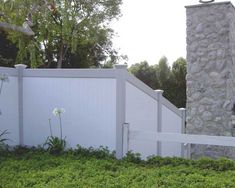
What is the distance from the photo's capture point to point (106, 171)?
16.1 feet

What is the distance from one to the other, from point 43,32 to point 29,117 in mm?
10440

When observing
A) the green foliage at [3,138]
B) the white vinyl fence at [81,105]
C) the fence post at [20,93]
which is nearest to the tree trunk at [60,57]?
the fence post at [20,93]

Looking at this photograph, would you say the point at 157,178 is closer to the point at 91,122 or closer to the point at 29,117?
the point at 91,122

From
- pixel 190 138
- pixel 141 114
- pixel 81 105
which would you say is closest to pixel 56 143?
pixel 81 105

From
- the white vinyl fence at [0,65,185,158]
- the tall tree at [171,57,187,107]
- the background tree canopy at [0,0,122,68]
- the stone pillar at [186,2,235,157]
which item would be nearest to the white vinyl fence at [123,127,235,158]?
the white vinyl fence at [0,65,185,158]

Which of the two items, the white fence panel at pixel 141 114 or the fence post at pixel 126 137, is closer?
the fence post at pixel 126 137

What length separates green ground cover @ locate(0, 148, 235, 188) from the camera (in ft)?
14.3

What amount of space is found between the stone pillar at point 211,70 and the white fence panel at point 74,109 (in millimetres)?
2906

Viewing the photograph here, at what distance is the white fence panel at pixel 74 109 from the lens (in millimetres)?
5995

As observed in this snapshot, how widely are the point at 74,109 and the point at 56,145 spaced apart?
638mm

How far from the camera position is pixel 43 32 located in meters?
16.6

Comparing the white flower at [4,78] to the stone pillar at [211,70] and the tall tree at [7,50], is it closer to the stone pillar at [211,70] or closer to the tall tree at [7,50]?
the stone pillar at [211,70]

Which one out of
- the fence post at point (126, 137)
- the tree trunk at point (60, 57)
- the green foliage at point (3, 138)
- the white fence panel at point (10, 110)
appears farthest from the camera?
the tree trunk at point (60, 57)

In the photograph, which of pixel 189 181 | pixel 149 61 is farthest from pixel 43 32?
pixel 189 181
